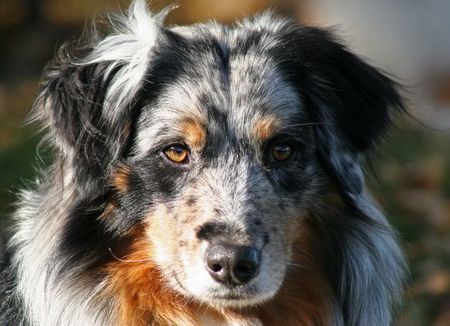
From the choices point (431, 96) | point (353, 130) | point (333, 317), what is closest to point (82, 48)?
point (353, 130)

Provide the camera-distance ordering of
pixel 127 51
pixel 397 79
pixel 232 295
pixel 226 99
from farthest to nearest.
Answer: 1. pixel 397 79
2. pixel 127 51
3. pixel 226 99
4. pixel 232 295

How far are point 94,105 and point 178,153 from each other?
0.54 m

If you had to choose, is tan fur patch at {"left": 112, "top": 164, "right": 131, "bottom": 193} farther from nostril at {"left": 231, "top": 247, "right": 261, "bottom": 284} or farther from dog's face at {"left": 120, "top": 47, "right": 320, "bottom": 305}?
nostril at {"left": 231, "top": 247, "right": 261, "bottom": 284}

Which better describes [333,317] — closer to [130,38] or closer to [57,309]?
[57,309]

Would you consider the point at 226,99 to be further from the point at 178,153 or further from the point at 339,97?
the point at 339,97

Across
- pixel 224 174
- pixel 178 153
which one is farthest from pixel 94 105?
pixel 224 174

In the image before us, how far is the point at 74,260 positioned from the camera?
5488 mm

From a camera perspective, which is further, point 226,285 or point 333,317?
point 333,317

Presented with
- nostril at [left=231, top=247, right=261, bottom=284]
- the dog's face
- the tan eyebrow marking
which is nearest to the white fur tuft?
the dog's face

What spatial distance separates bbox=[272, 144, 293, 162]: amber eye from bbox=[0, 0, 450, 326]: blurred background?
5.65 feet

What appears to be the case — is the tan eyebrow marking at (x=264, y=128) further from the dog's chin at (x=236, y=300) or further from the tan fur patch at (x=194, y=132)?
the dog's chin at (x=236, y=300)

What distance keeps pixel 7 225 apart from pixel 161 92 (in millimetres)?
1911

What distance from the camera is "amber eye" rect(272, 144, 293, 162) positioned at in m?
5.39

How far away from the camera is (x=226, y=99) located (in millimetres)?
5402
